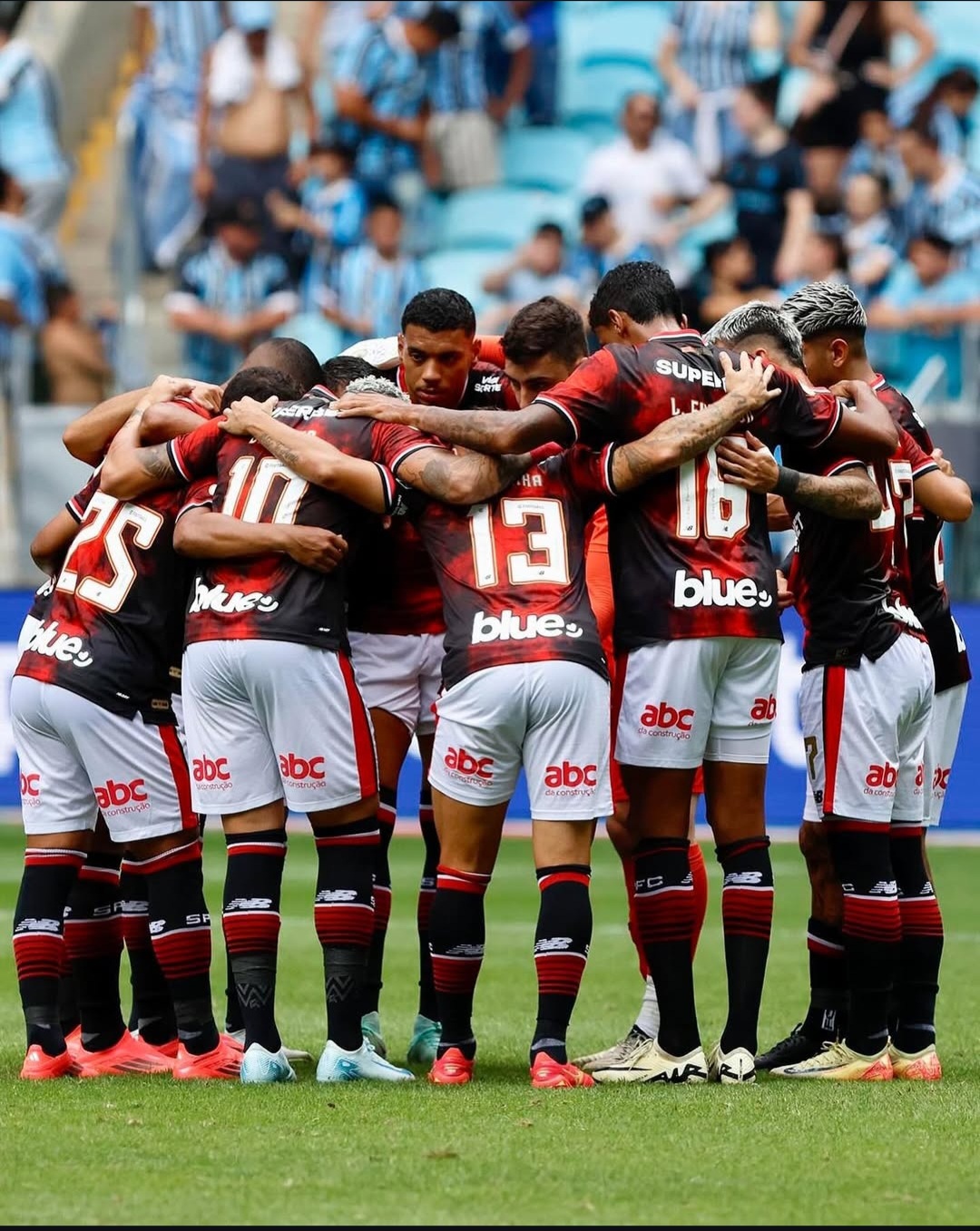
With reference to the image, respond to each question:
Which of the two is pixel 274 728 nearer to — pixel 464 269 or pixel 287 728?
pixel 287 728

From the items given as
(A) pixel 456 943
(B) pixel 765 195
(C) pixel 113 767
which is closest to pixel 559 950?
(A) pixel 456 943

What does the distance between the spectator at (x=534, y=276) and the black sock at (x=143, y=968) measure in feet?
37.1

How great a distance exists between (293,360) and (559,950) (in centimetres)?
216

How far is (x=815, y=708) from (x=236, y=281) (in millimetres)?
12791

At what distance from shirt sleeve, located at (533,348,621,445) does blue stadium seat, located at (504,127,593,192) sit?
44.9 ft

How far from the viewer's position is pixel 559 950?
5.38 m

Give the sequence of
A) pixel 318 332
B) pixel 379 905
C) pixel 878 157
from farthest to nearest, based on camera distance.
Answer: pixel 318 332 → pixel 878 157 → pixel 379 905

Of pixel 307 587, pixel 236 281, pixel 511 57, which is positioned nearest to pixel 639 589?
pixel 307 587

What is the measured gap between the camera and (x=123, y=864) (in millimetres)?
6348

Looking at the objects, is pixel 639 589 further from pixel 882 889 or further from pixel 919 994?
pixel 919 994

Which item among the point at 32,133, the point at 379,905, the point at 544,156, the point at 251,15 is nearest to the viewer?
the point at 379,905

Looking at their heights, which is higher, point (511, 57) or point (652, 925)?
point (511, 57)

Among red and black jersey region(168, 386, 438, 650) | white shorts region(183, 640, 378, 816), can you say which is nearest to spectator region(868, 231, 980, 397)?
red and black jersey region(168, 386, 438, 650)

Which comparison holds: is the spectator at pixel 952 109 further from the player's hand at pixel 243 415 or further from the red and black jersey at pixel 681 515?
the player's hand at pixel 243 415
